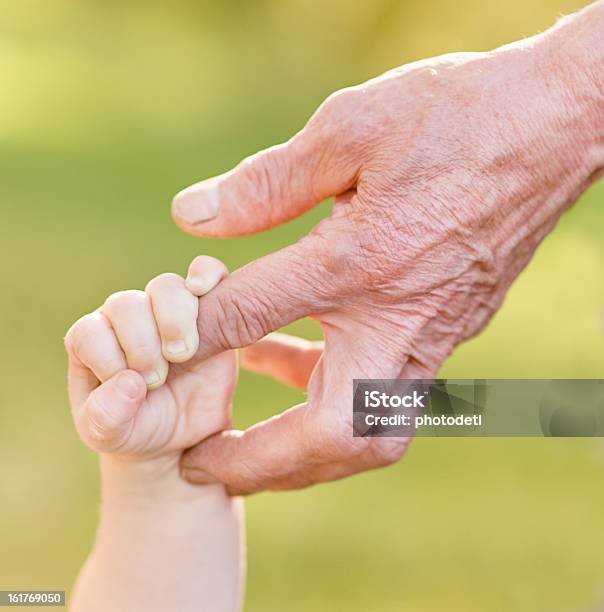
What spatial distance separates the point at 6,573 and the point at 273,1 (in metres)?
4.61

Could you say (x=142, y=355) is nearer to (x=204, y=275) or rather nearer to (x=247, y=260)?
(x=204, y=275)

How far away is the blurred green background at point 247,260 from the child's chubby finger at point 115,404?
136cm

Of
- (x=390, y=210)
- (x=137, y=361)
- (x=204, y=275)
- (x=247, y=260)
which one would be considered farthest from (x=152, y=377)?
(x=247, y=260)

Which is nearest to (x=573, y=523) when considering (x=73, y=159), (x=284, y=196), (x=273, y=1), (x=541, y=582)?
(x=541, y=582)

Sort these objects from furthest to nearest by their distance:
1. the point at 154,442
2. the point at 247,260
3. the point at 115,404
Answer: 1. the point at 247,260
2. the point at 154,442
3. the point at 115,404

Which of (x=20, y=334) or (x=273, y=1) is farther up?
(x=273, y=1)

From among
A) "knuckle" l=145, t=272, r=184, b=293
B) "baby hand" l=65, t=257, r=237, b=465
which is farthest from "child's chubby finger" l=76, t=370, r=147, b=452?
"knuckle" l=145, t=272, r=184, b=293

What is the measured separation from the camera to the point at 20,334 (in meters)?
3.34

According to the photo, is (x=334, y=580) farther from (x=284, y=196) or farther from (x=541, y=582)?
(x=284, y=196)

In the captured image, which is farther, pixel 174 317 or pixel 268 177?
pixel 268 177

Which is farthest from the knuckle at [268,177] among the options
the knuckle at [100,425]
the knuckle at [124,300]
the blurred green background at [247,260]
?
the blurred green background at [247,260]

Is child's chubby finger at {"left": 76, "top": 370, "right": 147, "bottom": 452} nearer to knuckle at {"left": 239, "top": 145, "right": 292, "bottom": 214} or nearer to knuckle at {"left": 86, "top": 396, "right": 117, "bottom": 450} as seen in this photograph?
knuckle at {"left": 86, "top": 396, "right": 117, "bottom": 450}

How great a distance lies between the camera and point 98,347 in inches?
42.5

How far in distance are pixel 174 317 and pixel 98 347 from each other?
10 centimetres
